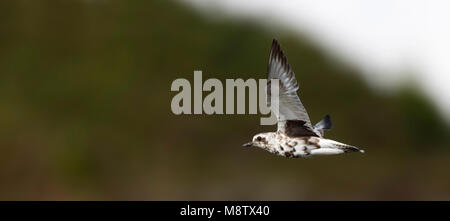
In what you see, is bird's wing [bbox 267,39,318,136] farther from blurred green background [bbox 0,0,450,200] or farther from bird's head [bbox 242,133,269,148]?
blurred green background [bbox 0,0,450,200]

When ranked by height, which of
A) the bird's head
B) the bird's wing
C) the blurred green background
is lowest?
the bird's head

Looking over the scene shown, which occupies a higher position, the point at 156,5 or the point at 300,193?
the point at 156,5

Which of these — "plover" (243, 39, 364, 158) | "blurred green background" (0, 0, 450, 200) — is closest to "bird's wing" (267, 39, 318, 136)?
"plover" (243, 39, 364, 158)

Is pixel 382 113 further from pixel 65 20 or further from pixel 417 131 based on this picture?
pixel 65 20

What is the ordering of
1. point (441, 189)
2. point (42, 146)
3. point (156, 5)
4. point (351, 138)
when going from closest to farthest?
point (351, 138) → point (42, 146) → point (441, 189) → point (156, 5)

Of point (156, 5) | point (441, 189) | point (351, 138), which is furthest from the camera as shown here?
point (156, 5)

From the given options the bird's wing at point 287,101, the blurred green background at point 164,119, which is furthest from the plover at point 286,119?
the blurred green background at point 164,119

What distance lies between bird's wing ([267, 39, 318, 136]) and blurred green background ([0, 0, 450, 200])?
7.23 m

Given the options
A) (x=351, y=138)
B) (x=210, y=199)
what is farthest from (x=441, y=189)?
(x=210, y=199)

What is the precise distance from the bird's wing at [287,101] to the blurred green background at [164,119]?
7.23 m

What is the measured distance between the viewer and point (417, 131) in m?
15.7

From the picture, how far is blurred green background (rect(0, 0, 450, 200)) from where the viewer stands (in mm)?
13508

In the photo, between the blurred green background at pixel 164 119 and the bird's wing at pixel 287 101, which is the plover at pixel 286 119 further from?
the blurred green background at pixel 164 119

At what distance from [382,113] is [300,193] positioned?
2644mm
